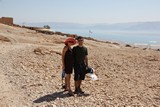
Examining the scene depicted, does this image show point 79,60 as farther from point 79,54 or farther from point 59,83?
point 59,83

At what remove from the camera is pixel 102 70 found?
1390cm

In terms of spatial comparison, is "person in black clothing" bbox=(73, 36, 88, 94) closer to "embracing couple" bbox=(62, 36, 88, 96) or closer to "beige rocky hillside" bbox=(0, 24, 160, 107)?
"embracing couple" bbox=(62, 36, 88, 96)

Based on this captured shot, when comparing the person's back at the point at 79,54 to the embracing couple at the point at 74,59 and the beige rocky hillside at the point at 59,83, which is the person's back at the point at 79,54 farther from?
the beige rocky hillside at the point at 59,83

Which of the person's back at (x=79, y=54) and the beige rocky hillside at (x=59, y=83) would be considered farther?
the person's back at (x=79, y=54)

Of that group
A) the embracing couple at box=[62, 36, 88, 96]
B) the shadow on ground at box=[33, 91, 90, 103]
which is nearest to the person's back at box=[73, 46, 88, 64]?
the embracing couple at box=[62, 36, 88, 96]

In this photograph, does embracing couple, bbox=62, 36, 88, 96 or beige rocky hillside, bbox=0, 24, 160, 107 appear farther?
embracing couple, bbox=62, 36, 88, 96

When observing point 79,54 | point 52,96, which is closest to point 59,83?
point 52,96

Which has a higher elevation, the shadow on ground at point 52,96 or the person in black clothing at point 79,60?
the person in black clothing at point 79,60

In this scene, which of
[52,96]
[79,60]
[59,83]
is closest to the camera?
[52,96]

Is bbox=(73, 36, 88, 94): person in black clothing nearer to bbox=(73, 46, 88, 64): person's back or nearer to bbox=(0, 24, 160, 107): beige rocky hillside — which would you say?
bbox=(73, 46, 88, 64): person's back

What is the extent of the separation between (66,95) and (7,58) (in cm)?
670

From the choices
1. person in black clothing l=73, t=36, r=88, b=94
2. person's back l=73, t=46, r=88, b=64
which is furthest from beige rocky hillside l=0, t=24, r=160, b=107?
person's back l=73, t=46, r=88, b=64

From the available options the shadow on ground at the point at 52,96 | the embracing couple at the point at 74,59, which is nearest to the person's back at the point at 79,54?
the embracing couple at the point at 74,59

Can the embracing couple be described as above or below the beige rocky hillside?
above
